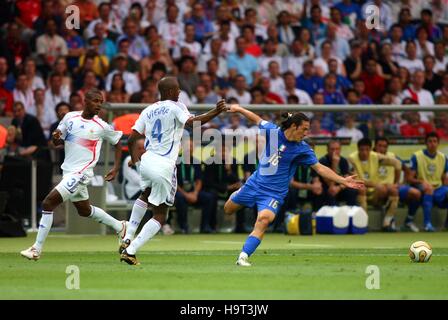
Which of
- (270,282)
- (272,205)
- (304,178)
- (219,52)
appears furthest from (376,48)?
(270,282)

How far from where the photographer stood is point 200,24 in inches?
1014

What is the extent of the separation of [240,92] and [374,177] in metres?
3.52

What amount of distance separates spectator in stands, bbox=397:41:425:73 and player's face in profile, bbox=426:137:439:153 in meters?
4.50

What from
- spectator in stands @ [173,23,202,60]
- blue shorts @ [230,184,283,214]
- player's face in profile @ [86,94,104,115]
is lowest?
blue shorts @ [230,184,283,214]

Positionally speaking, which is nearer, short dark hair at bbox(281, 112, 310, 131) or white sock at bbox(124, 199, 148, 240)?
short dark hair at bbox(281, 112, 310, 131)

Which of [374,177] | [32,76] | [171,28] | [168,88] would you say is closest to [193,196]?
[374,177]

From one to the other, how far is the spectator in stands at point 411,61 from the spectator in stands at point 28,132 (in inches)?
367

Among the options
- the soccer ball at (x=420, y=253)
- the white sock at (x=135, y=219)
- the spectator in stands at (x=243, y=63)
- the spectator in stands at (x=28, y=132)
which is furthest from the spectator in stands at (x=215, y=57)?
the soccer ball at (x=420, y=253)

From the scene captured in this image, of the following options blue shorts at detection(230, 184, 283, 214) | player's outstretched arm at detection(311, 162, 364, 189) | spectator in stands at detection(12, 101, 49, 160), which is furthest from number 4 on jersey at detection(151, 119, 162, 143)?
spectator in stands at detection(12, 101, 49, 160)

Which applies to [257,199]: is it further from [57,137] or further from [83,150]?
[57,137]

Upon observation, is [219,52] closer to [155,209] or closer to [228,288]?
[155,209]

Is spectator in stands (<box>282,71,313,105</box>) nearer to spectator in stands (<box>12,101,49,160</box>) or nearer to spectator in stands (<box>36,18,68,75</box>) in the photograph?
spectator in stands (<box>36,18,68,75</box>)

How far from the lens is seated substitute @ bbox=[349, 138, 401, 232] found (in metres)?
22.3

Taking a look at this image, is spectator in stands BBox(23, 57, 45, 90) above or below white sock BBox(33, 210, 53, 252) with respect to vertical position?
above
